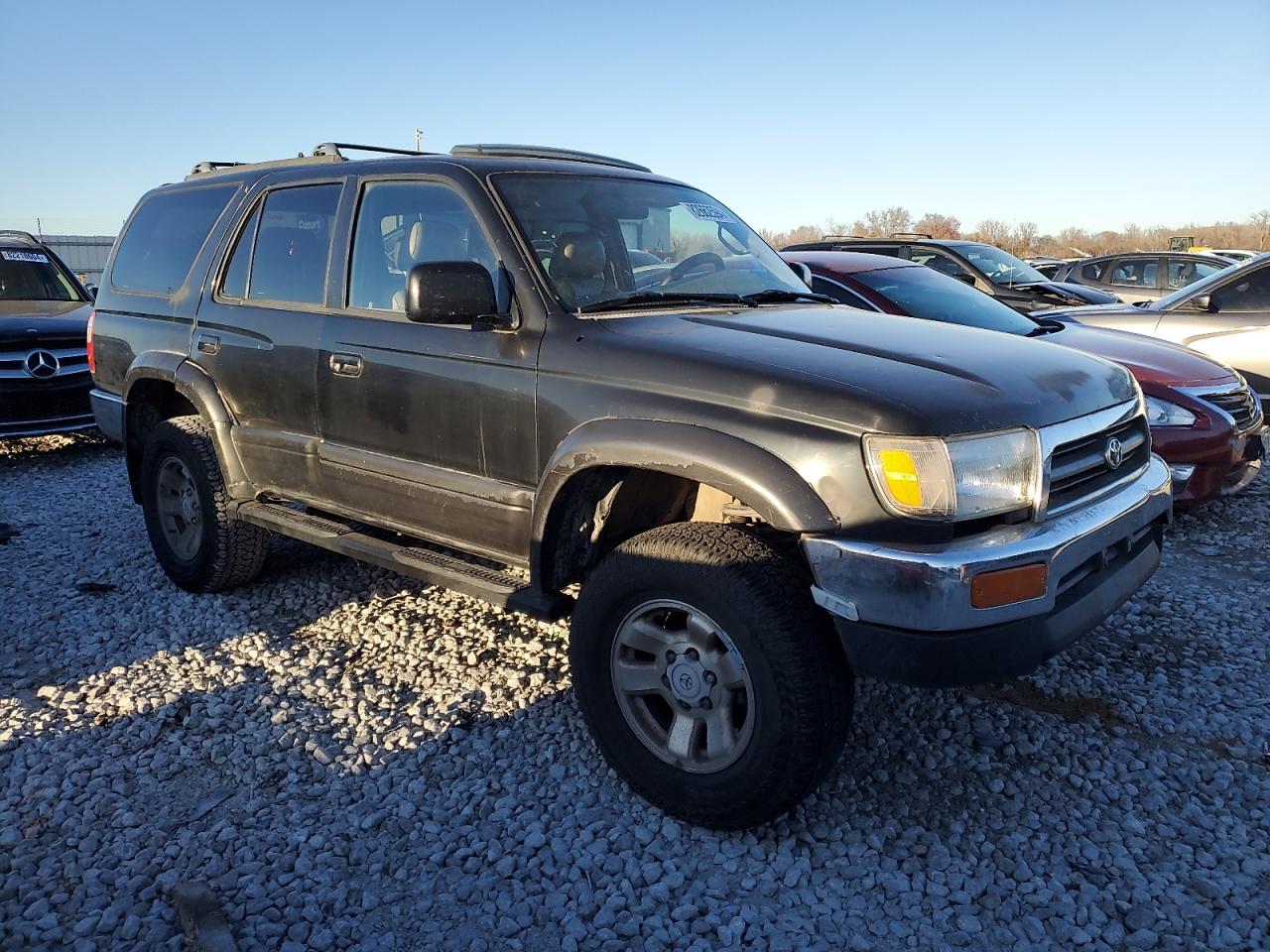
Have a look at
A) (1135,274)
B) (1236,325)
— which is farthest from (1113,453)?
(1135,274)

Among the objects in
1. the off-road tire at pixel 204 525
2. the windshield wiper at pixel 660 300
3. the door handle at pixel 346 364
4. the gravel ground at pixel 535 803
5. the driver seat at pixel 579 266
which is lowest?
the gravel ground at pixel 535 803

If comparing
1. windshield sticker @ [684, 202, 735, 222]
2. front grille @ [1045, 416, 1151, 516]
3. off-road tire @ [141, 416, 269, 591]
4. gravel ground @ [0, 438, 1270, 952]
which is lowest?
gravel ground @ [0, 438, 1270, 952]

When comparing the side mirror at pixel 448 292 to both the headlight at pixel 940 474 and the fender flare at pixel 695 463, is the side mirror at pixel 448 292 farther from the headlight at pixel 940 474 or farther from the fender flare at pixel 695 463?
the headlight at pixel 940 474

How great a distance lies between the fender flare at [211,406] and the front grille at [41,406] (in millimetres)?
3814

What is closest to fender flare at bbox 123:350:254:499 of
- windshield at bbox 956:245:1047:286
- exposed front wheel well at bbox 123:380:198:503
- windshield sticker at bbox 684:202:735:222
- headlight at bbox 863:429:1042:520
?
exposed front wheel well at bbox 123:380:198:503

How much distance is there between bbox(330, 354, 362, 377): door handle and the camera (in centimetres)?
368

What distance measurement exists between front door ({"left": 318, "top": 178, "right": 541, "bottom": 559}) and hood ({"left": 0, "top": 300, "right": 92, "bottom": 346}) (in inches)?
214

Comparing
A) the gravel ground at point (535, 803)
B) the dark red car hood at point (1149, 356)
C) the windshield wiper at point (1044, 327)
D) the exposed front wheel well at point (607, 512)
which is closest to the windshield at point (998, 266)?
the windshield wiper at point (1044, 327)

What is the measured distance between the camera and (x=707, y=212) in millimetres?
4070

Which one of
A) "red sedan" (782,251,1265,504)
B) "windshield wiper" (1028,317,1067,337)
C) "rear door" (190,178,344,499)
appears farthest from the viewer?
"windshield wiper" (1028,317,1067,337)

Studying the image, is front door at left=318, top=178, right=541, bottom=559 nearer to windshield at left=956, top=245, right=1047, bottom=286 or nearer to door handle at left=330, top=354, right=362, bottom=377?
door handle at left=330, top=354, right=362, bottom=377

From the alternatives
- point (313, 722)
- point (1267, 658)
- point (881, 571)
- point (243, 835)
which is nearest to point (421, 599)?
point (313, 722)

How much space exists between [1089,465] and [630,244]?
181cm

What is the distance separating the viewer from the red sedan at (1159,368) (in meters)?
5.35
